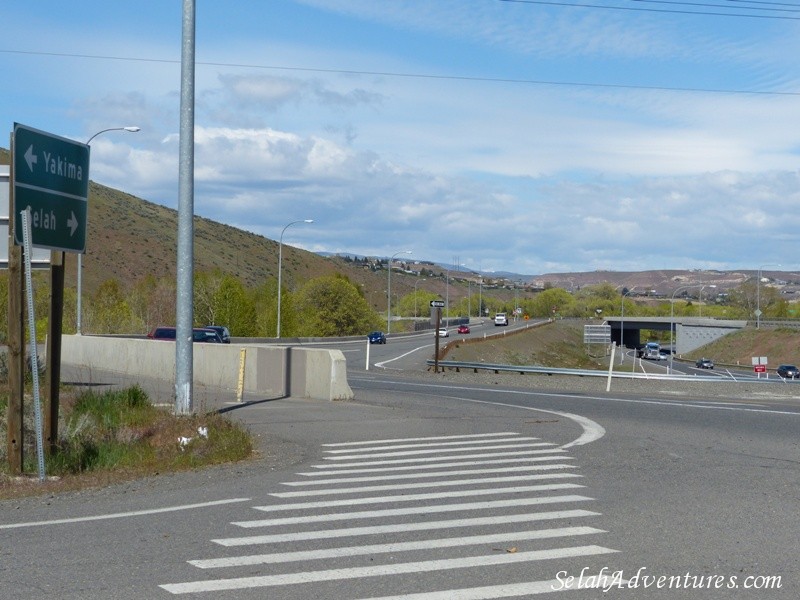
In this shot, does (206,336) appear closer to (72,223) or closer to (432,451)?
(72,223)

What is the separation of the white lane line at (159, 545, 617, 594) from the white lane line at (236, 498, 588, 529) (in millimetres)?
1754

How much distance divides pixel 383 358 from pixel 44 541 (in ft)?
180

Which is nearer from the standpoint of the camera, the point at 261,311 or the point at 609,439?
the point at 609,439

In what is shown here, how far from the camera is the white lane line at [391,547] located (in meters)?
7.69

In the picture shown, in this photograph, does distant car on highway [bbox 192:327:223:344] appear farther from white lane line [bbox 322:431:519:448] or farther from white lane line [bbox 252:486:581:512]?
white lane line [bbox 252:486:581:512]

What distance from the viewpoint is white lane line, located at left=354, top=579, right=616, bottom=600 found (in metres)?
6.71

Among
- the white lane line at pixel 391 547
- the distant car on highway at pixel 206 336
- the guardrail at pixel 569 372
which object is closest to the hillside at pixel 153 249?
the distant car on highway at pixel 206 336

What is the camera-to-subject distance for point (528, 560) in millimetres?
7715

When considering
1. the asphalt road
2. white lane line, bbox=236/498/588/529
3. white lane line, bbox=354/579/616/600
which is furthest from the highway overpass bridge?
white lane line, bbox=354/579/616/600

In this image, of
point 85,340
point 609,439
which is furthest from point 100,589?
point 85,340

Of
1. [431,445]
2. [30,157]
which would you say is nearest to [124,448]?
[30,157]

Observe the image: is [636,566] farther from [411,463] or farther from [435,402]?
[435,402]

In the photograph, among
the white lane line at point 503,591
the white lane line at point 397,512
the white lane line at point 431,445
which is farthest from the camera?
the white lane line at point 431,445

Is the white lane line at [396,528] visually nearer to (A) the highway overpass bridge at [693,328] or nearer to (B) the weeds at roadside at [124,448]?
(B) the weeds at roadside at [124,448]
